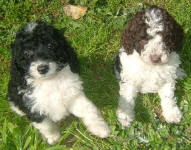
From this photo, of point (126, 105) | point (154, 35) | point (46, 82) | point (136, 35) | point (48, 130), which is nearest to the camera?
point (154, 35)

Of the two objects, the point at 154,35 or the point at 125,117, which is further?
the point at 125,117

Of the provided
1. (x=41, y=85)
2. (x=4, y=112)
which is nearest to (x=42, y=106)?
(x=41, y=85)

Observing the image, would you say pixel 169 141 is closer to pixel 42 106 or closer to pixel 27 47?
pixel 42 106

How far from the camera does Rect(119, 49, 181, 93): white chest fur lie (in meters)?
3.52

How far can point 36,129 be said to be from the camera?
369 cm

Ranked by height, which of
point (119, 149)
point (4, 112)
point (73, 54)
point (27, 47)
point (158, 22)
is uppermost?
point (158, 22)

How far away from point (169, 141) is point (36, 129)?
5.76 feet

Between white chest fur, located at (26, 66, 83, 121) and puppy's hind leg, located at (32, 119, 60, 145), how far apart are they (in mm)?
117

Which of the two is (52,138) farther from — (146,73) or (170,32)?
(170,32)

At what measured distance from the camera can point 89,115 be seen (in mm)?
3785

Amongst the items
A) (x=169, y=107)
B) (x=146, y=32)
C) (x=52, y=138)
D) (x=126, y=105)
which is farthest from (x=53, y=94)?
(x=169, y=107)

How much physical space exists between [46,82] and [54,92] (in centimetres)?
16

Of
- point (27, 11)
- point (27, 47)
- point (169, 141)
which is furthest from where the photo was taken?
point (27, 11)

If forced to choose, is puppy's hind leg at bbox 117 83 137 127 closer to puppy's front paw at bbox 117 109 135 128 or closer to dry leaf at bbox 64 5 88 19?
puppy's front paw at bbox 117 109 135 128
